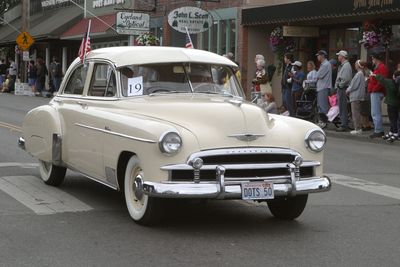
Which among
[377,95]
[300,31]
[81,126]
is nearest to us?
[81,126]

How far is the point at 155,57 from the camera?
7.26m

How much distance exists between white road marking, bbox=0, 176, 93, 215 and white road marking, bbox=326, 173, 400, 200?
12.8 feet

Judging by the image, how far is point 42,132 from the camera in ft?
27.4

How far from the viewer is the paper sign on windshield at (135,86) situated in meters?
7.00

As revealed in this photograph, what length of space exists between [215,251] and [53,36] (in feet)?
104

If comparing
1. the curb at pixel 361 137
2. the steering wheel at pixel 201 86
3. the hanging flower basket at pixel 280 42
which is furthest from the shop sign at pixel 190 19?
the steering wheel at pixel 201 86

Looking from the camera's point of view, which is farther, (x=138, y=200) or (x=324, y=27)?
(x=324, y=27)

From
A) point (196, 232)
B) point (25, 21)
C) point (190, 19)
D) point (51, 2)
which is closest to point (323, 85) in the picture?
point (190, 19)

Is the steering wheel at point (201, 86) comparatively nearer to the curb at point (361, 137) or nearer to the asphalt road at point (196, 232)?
the asphalt road at point (196, 232)

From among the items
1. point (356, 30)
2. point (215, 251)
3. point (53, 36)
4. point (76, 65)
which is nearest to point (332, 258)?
point (215, 251)

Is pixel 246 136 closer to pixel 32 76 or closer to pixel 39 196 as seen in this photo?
pixel 39 196

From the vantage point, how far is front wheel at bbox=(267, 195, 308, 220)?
263 inches

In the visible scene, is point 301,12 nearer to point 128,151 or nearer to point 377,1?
point 377,1

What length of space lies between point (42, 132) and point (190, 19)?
14.4 metres
